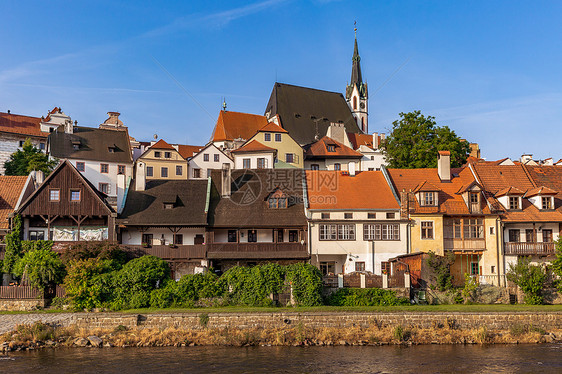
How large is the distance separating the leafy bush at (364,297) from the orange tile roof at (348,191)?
8195 mm

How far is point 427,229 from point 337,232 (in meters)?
6.63

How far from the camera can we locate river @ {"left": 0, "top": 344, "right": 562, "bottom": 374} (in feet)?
88.3

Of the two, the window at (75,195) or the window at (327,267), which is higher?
the window at (75,195)

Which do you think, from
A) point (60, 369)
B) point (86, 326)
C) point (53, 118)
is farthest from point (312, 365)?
point (53, 118)

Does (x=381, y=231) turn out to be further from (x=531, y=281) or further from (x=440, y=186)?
(x=531, y=281)

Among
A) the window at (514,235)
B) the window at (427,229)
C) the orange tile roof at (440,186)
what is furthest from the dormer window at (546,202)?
the window at (427,229)

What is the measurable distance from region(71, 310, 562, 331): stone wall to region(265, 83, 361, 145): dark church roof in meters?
55.1

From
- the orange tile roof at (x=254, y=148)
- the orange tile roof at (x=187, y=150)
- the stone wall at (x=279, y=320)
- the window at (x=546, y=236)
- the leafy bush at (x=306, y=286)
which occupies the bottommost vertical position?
the stone wall at (x=279, y=320)

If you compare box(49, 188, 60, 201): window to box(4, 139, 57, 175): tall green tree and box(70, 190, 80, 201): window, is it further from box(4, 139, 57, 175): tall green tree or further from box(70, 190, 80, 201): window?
box(4, 139, 57, 175): tall green tree

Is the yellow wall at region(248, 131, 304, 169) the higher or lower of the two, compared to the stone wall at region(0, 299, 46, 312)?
higher

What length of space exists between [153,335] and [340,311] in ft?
34.5

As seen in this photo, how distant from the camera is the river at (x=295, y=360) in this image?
88.3ft

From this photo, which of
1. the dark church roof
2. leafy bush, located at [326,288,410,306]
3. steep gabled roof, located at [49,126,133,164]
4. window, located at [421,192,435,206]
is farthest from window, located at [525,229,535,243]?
the dark church roof

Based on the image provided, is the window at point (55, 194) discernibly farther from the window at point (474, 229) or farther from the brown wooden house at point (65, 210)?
the window at point (474, 229)
